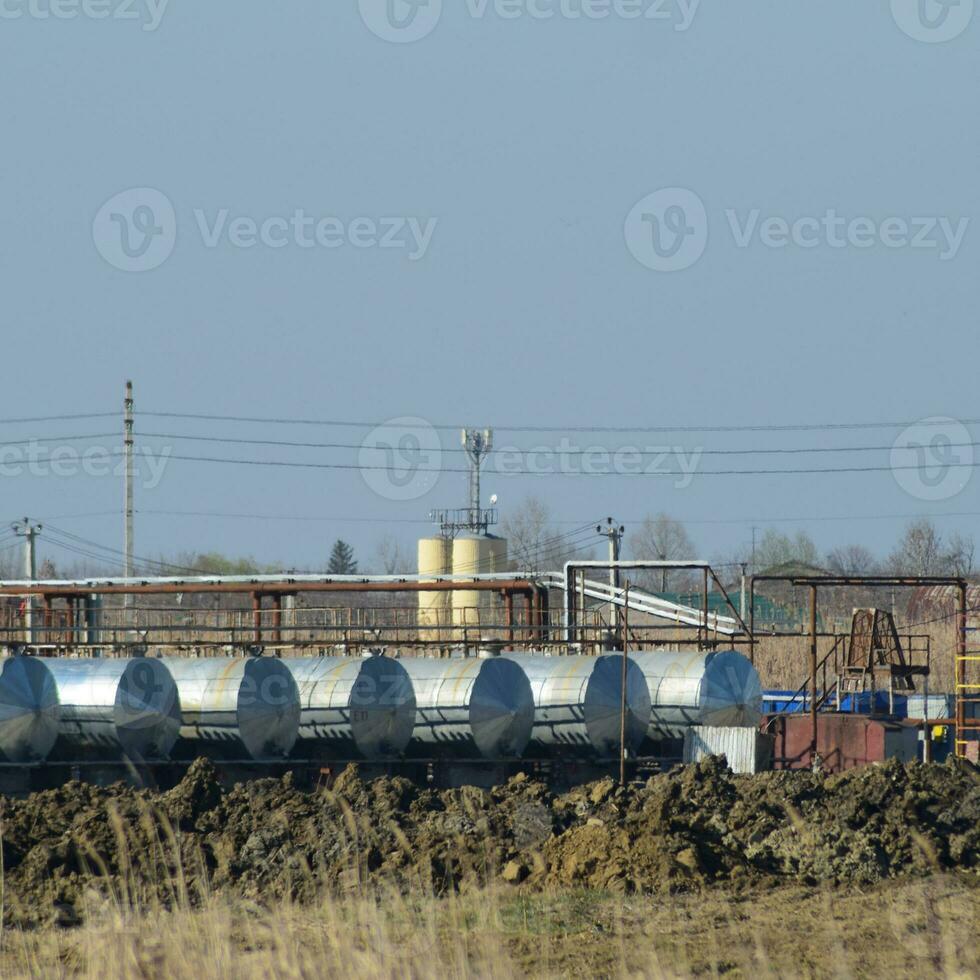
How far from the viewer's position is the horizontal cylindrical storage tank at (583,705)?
26.8 m

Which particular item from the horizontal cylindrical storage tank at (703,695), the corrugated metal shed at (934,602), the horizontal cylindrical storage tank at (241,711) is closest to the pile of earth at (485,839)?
the horizontal cylindrical storage tank at (241,711)

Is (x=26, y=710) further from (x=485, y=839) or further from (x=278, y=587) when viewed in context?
(x=278, y=587)

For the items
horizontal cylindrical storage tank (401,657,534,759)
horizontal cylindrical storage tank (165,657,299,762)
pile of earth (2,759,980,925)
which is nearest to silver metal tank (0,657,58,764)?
horizontal cylindrical storage tank (165,657,299,762)

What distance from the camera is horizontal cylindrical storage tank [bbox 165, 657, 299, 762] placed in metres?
25.8

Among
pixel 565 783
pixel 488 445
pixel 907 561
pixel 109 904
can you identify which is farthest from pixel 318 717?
pixel 907 561

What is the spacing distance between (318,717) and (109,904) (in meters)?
13.7

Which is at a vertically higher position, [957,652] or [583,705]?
[957,652]

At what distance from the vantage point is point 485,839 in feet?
51.2

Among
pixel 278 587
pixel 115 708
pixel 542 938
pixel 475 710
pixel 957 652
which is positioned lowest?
pixel 542 938

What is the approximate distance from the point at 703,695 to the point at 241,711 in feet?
28.4

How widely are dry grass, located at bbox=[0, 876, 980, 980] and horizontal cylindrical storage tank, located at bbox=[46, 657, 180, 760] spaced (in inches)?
446

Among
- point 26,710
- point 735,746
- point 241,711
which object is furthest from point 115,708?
point 735,746

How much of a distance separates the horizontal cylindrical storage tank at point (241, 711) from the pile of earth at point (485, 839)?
21.8 feet

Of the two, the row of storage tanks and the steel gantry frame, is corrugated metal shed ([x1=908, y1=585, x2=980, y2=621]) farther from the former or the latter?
the row of storage tanks
